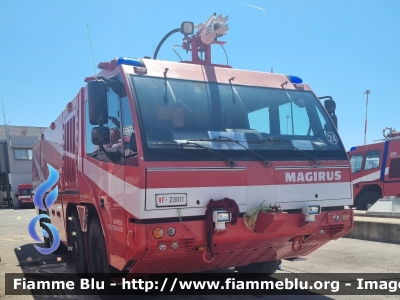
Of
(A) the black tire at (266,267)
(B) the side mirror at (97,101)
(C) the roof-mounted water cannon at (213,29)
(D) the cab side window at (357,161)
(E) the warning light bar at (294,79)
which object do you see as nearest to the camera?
(B) the side mirror at (97,101)

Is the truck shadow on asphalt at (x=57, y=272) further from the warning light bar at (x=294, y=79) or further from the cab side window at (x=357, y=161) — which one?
the cab side window at (x=357, y=161)

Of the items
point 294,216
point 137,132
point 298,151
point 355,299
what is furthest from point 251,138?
point 355,299

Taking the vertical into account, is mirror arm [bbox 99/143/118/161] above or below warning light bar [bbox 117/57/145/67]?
below

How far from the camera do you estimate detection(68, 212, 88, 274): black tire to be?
601cm

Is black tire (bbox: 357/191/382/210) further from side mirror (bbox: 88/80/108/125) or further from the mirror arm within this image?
side mirror (bbox: 88/80/108/125)

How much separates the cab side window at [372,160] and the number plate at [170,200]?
13232 millimetres

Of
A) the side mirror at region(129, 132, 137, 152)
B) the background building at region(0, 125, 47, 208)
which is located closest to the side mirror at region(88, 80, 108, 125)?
the side mirror at region(129, 132, 137, 152)

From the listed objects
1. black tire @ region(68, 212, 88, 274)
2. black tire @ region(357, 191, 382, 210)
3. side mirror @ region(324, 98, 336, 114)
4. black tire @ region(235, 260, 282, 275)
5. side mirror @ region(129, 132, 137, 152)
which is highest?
side mirror @ region(324, 98, 336, 114)

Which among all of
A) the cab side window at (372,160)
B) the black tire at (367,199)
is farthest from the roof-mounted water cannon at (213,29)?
the black tire at (367,199)

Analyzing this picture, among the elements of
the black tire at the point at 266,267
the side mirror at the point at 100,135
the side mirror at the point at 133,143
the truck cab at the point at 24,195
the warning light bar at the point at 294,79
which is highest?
the warning light bar at the point at 294,79

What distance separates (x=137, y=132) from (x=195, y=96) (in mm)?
931

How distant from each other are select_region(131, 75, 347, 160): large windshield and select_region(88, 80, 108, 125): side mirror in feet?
1.21

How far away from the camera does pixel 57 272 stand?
7504mm

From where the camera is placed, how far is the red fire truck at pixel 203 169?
4254mm
